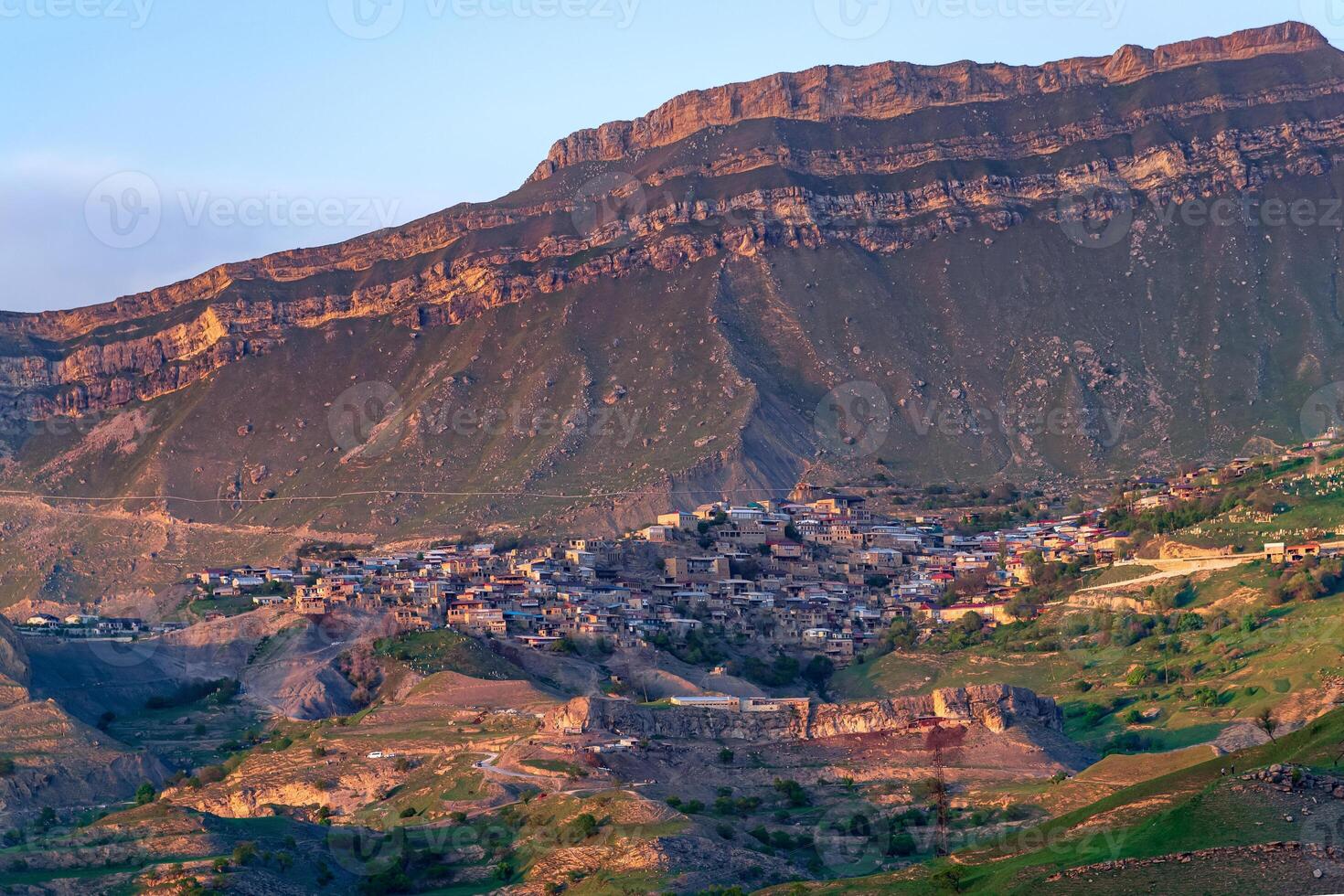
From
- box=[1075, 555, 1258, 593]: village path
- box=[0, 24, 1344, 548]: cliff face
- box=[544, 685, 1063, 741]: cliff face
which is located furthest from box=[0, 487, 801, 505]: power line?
box=[544, 685, 1063, 741]: cliff face

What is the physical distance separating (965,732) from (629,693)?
16.6 metres

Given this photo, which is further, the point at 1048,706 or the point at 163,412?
the point at 163,412

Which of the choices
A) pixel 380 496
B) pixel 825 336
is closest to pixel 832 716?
pixel 380 496

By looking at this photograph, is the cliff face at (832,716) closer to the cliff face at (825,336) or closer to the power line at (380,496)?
the cliff face at (825,336)

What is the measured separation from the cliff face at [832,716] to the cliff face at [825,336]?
202 ft

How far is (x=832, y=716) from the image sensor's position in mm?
82375

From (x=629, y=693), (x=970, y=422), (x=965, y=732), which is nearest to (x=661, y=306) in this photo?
(x=970, y=422)

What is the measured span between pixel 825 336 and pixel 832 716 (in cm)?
9541

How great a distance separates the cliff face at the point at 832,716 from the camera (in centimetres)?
8038

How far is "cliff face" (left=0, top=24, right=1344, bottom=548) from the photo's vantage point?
15975 centimetres

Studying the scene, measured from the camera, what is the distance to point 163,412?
19738 centimetres

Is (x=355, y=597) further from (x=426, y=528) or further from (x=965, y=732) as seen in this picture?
(x=426, y=528)

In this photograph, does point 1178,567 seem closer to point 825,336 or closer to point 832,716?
point 832,716

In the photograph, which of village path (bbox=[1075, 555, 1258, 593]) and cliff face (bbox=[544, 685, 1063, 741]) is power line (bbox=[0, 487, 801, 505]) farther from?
cliff face (bbox=[544, 685, 1063, 741])
